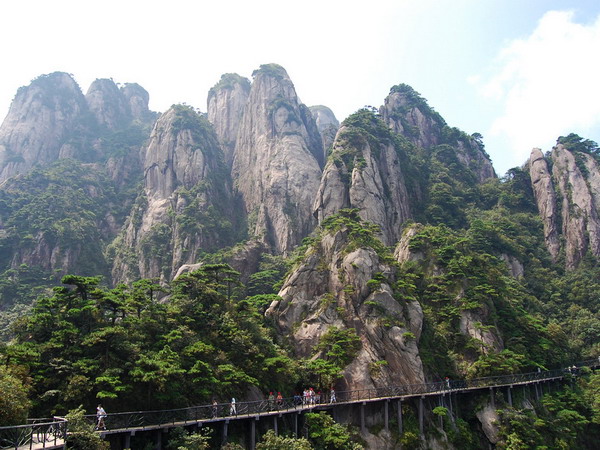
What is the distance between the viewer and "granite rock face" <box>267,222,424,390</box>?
3831 cm

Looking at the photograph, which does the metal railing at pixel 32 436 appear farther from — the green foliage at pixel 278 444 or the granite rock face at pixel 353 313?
the granite rock face at pixel 353 313

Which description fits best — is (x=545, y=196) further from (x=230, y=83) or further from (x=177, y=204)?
(x=230, y=83)

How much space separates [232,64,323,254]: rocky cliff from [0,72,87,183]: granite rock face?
4388 cm

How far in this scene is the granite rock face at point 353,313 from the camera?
3831 cm

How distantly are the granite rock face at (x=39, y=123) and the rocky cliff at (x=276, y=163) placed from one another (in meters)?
43.9

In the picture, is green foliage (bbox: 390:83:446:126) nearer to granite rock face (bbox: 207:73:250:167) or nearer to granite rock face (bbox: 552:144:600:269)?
granite rock face (bbox: 552:144:600:269)

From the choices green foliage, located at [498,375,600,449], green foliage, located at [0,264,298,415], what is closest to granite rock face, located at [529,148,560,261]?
green foliage, located at [498,375,600,449]

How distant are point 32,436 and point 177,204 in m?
62.4

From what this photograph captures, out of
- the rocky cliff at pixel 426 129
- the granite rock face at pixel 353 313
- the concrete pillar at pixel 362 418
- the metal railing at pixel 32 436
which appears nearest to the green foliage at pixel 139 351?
the metal railing at pixel 32 436

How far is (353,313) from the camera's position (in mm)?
42188

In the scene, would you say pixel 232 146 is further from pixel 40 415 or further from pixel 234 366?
pixel 40 415

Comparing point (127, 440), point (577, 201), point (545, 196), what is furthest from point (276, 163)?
point (127, 440)

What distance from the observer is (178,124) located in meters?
87.3

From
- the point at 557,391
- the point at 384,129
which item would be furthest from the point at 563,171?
the point at 557,391
